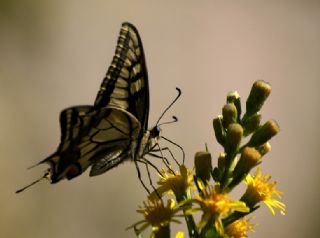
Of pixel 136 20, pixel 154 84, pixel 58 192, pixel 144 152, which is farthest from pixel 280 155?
pixel 144 152

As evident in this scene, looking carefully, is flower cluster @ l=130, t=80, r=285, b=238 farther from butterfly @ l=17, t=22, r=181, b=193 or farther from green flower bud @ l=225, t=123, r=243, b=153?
butterfly @ l=17, t=22, r=181, b=193

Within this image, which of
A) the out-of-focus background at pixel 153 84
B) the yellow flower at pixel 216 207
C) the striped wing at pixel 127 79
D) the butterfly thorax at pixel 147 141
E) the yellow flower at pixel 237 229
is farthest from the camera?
the out-of-focus background at pixel 153 84

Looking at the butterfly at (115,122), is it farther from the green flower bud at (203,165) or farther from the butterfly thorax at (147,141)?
the green flower bud at (203,165)

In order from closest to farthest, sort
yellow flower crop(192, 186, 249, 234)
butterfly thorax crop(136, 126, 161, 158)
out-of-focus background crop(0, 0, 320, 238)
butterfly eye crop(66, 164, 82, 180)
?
yellow flower crop(192, 186, 249, 234) < butterfly eye crop(66, 164, 82, 180) < butterfly thorax crop(136, 126, 161, 158) < out-of-focus background crop(0, 0, 320, 238)

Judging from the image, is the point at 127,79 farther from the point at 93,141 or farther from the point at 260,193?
the point at 260,193

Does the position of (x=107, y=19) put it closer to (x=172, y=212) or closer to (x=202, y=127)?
(x=202, y=127)

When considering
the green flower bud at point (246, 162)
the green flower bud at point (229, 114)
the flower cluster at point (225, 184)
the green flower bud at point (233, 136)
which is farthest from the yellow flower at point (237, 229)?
the green flower bud at point (229, 114)

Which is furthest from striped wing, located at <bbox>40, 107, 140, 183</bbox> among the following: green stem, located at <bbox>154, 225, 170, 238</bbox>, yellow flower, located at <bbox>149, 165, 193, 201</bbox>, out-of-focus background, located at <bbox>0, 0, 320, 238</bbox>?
out-of-focus background, located at <bbox>0, 0, 320, 238</bbox>
